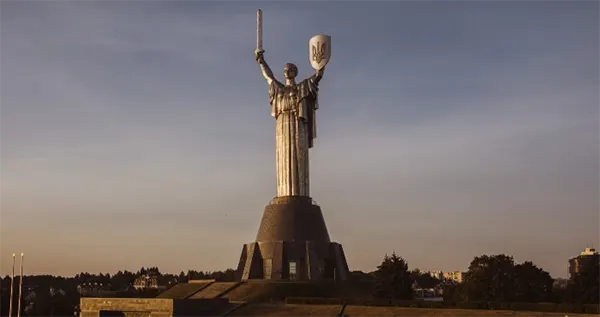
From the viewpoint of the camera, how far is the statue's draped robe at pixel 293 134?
139 ft

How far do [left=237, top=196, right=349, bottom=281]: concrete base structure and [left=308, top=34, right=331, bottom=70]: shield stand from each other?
789cm

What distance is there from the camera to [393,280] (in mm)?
34875

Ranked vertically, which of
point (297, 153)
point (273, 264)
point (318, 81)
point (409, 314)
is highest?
point (318, 81)

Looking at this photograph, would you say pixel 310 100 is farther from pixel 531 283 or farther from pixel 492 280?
pixel 531 283

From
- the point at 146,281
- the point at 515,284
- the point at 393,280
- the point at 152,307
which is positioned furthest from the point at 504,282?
the point at 146,281

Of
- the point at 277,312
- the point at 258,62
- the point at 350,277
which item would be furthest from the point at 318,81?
the point at 277,312

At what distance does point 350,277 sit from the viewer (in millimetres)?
41000

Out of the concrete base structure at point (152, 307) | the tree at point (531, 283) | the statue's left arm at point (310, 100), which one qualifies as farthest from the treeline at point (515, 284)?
the statue's left arm at point (310, 100)

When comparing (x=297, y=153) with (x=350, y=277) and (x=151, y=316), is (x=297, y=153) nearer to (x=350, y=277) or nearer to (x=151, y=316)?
(x=350, y=277)

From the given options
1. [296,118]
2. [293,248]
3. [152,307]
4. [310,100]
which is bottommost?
[152,307]

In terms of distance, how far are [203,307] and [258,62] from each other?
16.9m

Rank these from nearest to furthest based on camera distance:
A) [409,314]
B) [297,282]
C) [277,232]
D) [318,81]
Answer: [409,314] → [297,282] → [277,232] → [318,81]

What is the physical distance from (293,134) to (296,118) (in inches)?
37.4

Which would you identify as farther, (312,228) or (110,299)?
(312,228)
